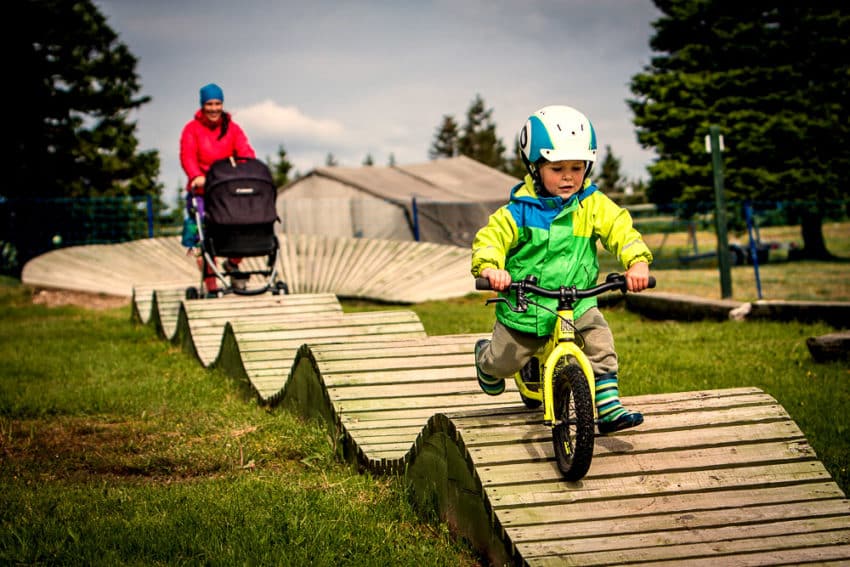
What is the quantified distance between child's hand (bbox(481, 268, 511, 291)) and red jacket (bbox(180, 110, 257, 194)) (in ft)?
24.9

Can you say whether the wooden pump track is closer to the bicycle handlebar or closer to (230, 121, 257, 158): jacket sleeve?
the bicycle handlebar

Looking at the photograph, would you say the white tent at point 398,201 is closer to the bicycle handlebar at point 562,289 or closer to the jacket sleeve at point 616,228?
the jacket sleeve at point 616,228

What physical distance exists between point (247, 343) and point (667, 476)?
477 cm

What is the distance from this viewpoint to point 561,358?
171 inches

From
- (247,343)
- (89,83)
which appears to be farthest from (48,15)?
(247,343)

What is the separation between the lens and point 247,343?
8.15m

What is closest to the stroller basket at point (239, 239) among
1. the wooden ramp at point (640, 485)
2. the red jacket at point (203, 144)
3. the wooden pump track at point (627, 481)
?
the red jacket at point (203, 144)

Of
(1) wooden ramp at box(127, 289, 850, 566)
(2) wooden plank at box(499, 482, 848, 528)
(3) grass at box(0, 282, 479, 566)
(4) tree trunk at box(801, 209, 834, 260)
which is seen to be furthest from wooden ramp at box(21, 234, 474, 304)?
(4) tree trunk at box(801, 209, 834, 260)

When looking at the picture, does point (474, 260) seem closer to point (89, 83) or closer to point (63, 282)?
point (63, 282)

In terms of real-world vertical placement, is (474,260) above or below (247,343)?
above

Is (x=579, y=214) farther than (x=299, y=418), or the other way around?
(x=299, y=418)

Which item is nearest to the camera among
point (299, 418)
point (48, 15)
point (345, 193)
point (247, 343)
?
point (299, 418)

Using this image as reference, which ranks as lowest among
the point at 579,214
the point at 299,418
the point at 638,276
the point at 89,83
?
the point at 299,418

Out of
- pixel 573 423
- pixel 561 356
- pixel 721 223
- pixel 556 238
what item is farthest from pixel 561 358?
pixel 721 223
